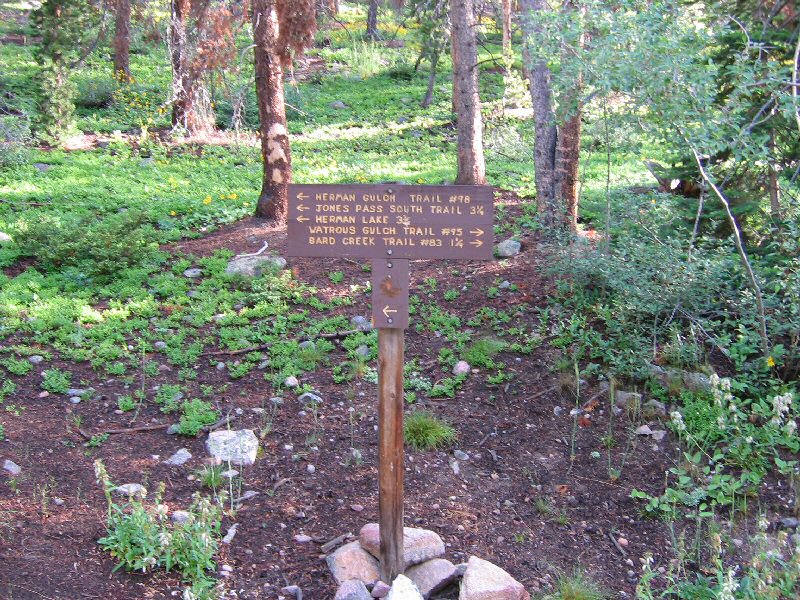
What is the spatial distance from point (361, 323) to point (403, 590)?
3.64 m

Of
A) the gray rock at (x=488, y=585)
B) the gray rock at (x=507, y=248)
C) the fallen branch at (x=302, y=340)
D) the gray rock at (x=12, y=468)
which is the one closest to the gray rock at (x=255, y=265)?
the fallen branch at (x=302, y=340)

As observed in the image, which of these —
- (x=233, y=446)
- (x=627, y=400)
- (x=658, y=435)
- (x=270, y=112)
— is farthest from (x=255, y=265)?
(x=658, y=435)

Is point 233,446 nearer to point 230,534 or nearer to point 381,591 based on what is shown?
point 230,534

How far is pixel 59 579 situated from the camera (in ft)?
13.6

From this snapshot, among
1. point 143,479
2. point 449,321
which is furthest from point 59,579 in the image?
point 449,321

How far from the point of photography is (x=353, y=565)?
4.38 meters

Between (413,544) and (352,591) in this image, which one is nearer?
(352,591)

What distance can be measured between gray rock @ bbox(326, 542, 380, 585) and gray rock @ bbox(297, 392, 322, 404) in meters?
1.79

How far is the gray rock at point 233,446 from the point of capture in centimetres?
541

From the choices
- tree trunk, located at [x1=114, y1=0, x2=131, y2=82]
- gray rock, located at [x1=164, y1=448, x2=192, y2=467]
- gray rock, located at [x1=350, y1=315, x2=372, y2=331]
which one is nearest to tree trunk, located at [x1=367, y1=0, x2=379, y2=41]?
tree trunk, located at [x1=114, y1=0, x2=131, y2=82]

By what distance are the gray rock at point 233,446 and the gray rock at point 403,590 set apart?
5.86ft

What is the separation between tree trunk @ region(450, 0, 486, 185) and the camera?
980 cm

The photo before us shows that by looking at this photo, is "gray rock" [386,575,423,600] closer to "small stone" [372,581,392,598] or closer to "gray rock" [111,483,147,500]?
"small stone" [372,581,392,598]

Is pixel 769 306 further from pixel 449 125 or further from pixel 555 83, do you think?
pixel 449 125
